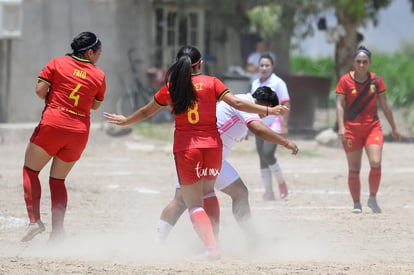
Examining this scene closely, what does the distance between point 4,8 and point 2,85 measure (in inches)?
69.1

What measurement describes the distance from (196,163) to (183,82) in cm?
67

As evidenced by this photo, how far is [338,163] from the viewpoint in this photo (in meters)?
16.3

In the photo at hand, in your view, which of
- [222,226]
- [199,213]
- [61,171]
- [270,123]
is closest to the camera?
[199,213]

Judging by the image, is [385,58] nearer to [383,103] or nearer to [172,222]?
[383,103]

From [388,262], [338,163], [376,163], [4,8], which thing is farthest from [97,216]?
[4,8]

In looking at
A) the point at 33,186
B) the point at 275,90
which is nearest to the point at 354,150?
the point at 275,90

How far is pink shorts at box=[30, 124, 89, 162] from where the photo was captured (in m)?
8.18

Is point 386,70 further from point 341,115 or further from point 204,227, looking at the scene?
point 204,227

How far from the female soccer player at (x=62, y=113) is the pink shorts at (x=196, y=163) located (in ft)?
3.91

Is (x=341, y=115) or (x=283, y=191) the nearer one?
(x=341, y=115)

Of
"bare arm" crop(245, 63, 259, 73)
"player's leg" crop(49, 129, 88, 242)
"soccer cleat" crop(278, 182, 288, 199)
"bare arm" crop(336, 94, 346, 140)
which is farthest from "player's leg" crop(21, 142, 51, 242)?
"bare arm" crop(245, 63, 259, 73)

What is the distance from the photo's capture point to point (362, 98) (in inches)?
411

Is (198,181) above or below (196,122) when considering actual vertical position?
below

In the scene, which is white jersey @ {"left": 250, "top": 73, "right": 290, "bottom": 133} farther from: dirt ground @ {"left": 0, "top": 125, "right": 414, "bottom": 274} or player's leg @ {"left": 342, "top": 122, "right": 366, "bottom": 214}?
player's leg @ {"left": 342, "top": 122, "right": 366, "bottom": 214}
